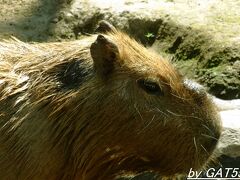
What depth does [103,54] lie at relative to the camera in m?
4.47

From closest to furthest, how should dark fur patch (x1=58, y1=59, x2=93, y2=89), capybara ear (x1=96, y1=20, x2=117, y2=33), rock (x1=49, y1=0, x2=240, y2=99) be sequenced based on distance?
dark fur patch (x1=58, y1=59, x2=93, y2=89), capybara ear (x1=96, y1=20, x2=117, y2=33), rock (x1=49, y1=0, x2=240, y2=99)

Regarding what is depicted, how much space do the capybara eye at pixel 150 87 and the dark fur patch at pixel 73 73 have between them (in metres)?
0.36

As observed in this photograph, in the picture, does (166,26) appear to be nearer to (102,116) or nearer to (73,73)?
(73,73)

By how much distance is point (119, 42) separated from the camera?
468 cm

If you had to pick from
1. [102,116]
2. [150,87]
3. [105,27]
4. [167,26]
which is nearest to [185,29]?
[167,26]

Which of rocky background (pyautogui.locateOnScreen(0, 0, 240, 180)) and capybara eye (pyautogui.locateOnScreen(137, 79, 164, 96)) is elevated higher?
capybara eye (pyautogui.locateOnScreen(137, 79, 164, 96))

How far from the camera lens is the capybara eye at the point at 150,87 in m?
4.52

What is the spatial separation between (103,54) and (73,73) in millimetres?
307

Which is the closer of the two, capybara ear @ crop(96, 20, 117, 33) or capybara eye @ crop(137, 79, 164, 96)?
capybara eye @ crop(137, 79, 164, 96)

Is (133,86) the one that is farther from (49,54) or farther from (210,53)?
(210,53)

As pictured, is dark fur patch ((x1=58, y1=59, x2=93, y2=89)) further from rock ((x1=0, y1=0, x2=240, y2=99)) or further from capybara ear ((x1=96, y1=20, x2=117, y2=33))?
rock ((x1=0, y1=0, x2=240, y2=99))

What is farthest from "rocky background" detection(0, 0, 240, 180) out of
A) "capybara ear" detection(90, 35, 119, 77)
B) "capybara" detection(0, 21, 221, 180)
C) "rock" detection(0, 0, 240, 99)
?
"capybara ear" detection(90, 35, 119, 77)

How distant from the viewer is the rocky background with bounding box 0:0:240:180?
6.51 metres

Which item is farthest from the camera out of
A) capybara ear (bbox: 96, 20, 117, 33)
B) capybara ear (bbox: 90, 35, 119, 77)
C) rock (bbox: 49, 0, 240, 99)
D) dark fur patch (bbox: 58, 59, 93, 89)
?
rock (bbox: 49, 0, 240, 99)
